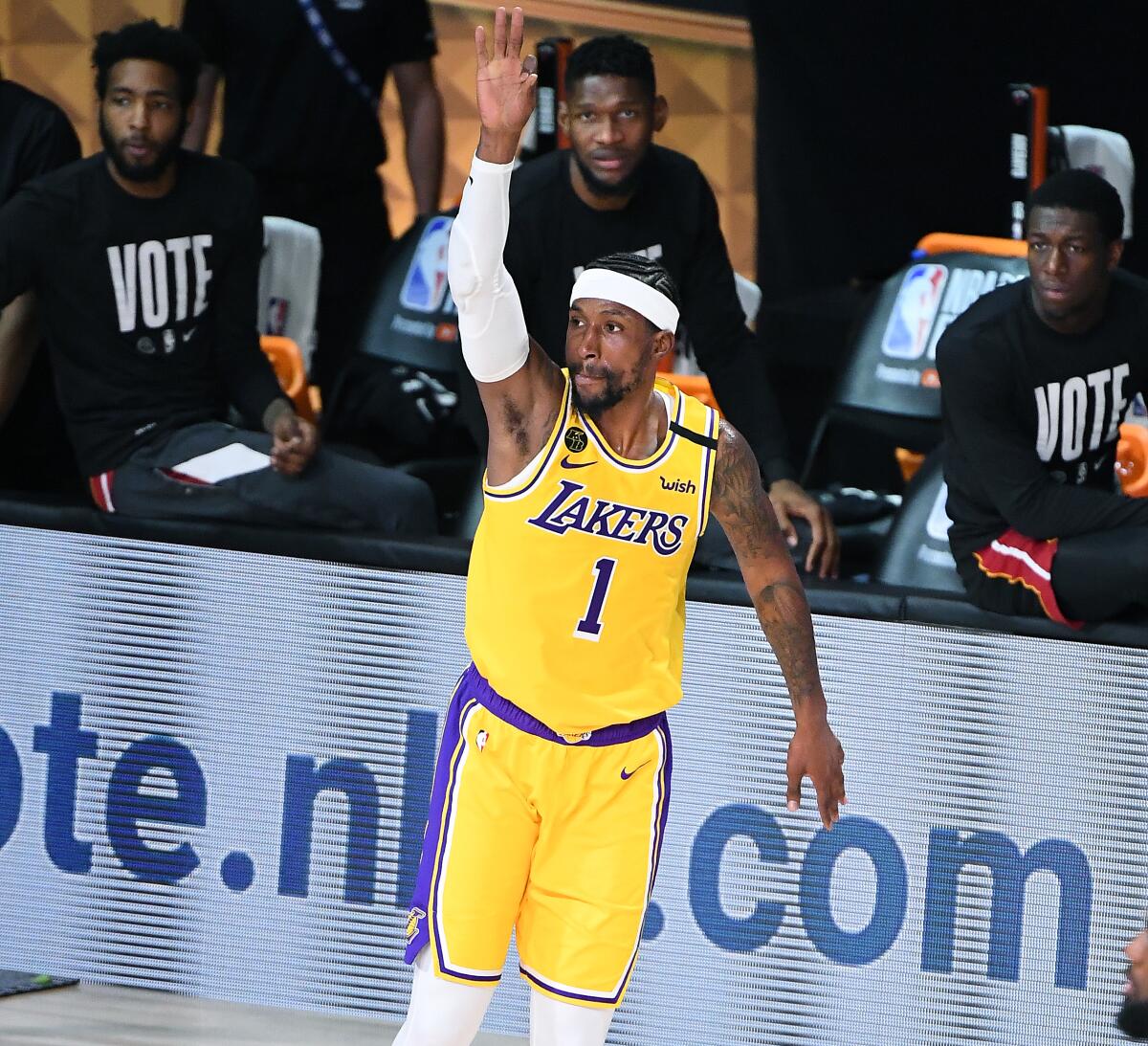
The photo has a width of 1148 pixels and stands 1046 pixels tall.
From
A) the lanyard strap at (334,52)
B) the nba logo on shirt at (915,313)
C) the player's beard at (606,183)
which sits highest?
the lanyard strap at (334,52)

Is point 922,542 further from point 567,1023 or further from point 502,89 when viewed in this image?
point 502,89

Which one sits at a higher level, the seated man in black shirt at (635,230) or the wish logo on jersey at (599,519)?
the seated man in black shirt at (635,230)

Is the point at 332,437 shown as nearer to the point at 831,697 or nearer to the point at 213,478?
the point at 213,478

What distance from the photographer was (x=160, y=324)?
217 inches

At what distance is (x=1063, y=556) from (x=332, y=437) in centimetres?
286

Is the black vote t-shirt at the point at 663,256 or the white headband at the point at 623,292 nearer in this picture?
the white headband at the point at 623,292

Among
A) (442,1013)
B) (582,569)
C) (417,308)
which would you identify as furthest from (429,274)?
(442,1013)

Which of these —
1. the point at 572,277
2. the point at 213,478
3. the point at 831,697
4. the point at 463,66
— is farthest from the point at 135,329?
the point at 463,66

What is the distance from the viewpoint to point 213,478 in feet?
17.5

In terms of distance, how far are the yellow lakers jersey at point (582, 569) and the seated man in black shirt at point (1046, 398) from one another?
1097 millimetres

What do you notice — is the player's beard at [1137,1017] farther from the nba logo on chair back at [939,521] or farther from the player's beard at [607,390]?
the nba logo on chair back at [939,521]

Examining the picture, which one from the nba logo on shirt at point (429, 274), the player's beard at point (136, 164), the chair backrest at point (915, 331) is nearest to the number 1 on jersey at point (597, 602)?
the player's beard at point (136, 164)

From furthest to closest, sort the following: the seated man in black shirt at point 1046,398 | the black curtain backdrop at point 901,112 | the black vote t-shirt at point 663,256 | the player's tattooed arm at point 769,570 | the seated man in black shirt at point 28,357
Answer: the black curtain backdrop at point 901,112
the seated man in black shirt at point 28,357
the black vote t-shirt at point 663,256
the seated man in black shirt at point 1046,398
the player's tattooed arm at point 769,570

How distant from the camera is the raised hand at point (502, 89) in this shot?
145 inches
